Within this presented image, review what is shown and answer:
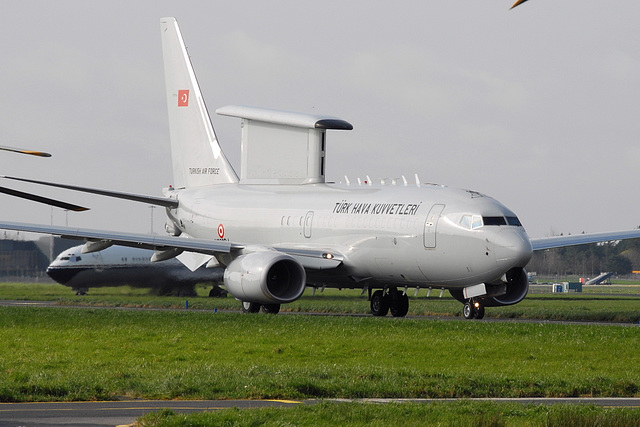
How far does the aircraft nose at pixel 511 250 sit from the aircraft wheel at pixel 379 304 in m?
7.44

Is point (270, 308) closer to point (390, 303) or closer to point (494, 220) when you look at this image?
point (390, 303)

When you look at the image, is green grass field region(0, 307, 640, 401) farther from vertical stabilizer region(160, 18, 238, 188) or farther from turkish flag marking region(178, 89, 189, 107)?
turkish flag marking region(178, 89, 189, 107)

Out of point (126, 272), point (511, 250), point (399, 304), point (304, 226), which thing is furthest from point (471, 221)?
point (126, 272)

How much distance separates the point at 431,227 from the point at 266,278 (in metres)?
5.58

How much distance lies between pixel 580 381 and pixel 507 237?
1373cm

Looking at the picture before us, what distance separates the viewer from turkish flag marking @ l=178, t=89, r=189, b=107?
4900cm

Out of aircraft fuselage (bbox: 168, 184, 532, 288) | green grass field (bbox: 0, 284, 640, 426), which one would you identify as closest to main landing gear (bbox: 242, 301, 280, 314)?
aircraft fuselage (bbox: 168, 184, 532, 288)

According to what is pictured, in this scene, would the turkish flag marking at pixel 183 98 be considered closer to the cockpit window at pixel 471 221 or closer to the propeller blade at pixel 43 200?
the cockpit window at pixel 471 221

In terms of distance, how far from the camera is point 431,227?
3403 cm

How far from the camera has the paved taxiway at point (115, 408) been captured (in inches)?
557

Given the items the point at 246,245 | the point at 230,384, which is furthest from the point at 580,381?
the point at 246,245

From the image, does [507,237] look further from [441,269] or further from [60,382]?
[60,382]

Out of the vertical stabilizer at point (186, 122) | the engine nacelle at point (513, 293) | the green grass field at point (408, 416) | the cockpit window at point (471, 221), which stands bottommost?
the green grass field at point (408, 416)

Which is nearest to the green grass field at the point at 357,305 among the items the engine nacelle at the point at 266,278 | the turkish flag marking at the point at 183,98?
the engine nacelle at the point at 266,278
